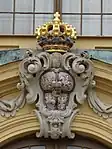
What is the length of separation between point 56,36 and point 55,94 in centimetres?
73

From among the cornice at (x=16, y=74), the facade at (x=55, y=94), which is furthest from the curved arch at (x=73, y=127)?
the cornice at (x=16, y=74)

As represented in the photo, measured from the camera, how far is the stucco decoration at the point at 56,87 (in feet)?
25.3

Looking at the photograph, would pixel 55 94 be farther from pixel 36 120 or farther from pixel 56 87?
pixel 36 120

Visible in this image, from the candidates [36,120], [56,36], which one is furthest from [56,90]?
[56,36]

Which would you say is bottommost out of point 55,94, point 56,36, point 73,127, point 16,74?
point 73,127

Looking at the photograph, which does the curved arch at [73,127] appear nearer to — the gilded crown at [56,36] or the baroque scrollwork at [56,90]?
the baroque scrollwork at [56,90]

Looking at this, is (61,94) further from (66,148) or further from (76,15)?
(76,15)

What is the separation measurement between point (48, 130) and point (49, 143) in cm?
31

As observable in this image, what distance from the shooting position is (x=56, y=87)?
7.71 meters

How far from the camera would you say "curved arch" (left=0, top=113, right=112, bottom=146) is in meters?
7.79

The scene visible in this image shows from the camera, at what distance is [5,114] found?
784 centimetres

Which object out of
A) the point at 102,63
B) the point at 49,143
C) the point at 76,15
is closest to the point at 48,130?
the point at 49,143

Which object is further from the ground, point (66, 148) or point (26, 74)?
point (26, 74)

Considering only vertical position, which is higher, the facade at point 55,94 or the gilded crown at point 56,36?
the gilded crown at point 56,36
